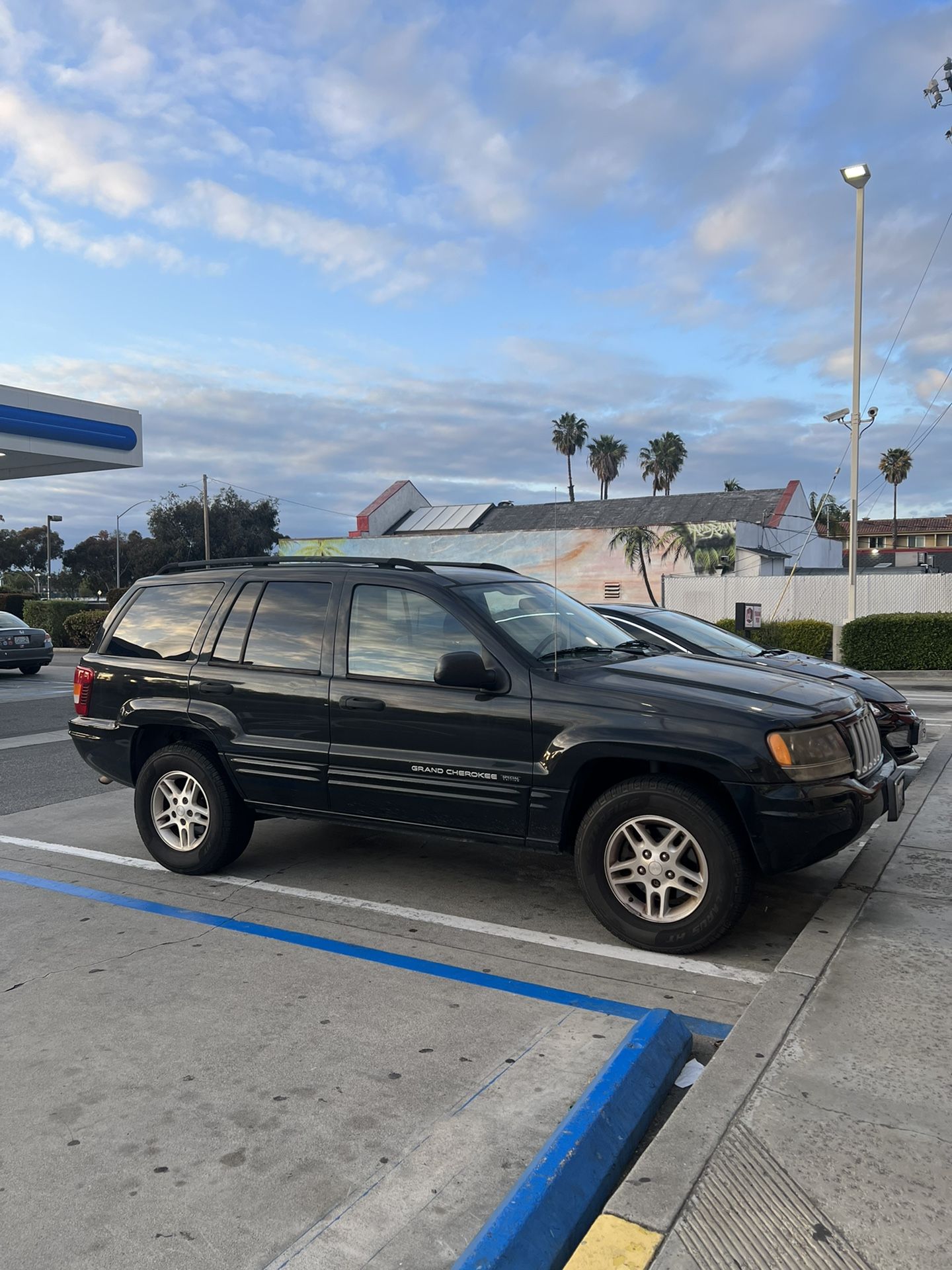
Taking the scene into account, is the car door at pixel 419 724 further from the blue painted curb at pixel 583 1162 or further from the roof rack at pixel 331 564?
the blue painted curb at pixel 583 1162

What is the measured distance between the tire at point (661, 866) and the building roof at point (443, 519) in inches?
1716

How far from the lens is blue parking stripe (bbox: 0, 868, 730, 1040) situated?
392 cm

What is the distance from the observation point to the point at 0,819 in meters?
7.48

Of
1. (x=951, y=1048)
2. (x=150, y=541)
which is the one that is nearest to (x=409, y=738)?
(x=951, y=1048)

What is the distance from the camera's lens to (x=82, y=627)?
30844mm

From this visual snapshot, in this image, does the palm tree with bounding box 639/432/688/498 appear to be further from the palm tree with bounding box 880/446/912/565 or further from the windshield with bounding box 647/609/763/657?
the windshield with bounding box 647/609/763/657

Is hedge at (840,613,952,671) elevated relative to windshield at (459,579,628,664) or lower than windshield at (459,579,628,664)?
lower

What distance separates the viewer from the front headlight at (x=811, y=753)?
428cm

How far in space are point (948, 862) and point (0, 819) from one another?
6506 mm

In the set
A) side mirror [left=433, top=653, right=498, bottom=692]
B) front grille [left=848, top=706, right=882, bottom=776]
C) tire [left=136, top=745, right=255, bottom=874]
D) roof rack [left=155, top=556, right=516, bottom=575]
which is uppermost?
roof rack [left=155, top=556, right=516, bottom=575]

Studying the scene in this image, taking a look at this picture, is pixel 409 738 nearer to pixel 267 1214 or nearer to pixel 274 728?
pixel 274 728

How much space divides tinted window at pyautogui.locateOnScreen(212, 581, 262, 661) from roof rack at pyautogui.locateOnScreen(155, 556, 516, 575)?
0.65 ft

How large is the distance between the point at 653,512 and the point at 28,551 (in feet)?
199

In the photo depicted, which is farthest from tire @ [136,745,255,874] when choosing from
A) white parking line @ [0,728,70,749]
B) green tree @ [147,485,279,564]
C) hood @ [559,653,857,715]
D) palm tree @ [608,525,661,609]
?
green tree @ [147,485,279,564]
